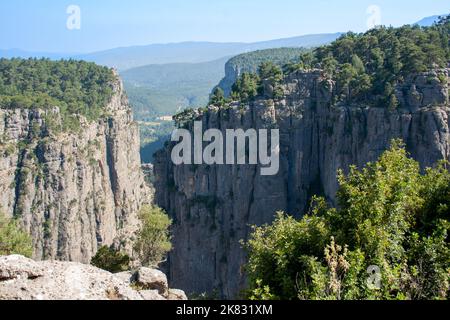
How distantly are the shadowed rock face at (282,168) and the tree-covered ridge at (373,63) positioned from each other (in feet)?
4.02

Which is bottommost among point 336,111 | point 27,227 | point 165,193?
point 27,227

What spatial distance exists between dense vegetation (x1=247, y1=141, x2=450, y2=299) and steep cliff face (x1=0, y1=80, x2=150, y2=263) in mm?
54104

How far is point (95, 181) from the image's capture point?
326ft

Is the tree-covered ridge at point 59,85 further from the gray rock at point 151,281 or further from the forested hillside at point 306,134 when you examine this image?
the gray rock at point 151,281

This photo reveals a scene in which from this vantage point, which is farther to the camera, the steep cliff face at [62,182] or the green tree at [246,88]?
the steep cliff face at [62,182]

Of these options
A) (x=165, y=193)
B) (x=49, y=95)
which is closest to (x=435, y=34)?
(x=165, y=193)

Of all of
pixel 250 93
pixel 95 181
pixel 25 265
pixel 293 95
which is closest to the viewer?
pixel 25 265

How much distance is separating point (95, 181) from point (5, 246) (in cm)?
6789

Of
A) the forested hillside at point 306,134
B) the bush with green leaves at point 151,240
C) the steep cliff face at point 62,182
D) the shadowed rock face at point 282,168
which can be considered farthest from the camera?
the steep cliff face at point 62,182

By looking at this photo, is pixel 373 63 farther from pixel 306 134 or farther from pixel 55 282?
pixel 55 282

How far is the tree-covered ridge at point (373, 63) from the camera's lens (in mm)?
46406

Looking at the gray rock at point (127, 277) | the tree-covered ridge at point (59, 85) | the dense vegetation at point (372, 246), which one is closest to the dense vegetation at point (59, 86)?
the tree-covered ridge at point (59, 85)

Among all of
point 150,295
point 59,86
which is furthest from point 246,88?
point 59,86

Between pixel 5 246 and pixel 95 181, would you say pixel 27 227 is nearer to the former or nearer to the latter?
pixel 95 181
